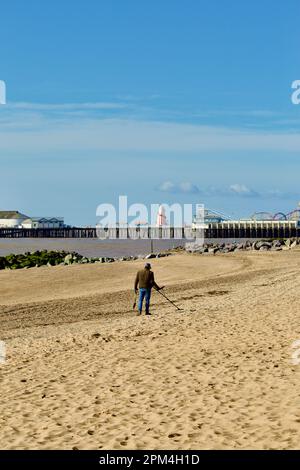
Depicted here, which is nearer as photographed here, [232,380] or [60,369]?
[232,380]

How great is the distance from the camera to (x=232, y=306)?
20359 millimetres

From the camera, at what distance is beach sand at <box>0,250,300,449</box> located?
28.5 ft

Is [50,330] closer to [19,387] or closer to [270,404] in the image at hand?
[19,387]

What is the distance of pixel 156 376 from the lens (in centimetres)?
1165

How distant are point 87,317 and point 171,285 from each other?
33.0 ft

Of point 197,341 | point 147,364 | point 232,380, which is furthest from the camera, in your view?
point 197,341

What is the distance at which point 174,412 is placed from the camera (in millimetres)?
9539

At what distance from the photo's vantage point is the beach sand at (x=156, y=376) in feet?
28.5
